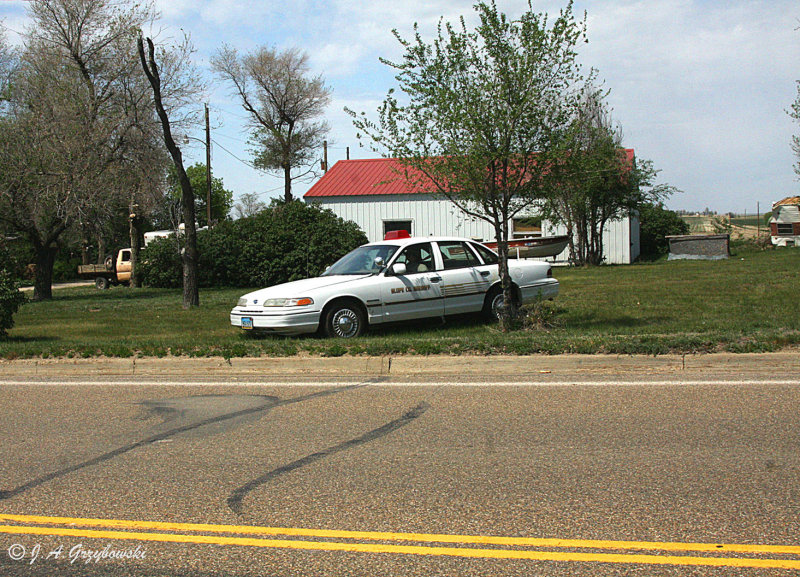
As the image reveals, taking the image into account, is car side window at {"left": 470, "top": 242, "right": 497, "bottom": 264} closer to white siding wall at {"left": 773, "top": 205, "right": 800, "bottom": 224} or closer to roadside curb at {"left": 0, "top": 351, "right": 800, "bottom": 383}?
roadside curb at {"left": 0, "top": 351, "right": 800, "bottom": 383}

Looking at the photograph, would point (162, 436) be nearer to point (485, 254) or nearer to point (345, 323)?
point (345, 323)

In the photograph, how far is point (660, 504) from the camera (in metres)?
4.47

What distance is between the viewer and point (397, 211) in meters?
37.7

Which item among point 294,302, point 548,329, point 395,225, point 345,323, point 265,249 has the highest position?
point 395,225

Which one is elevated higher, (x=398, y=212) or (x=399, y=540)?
(x=398, y=212)

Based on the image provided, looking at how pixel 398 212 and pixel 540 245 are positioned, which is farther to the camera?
pixel 398 212

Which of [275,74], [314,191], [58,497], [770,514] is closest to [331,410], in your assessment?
[58,497]

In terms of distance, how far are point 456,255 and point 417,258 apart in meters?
0.72

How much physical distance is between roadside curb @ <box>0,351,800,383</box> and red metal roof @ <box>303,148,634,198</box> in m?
28.2

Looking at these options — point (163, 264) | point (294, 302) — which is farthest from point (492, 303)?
point (163, 264)

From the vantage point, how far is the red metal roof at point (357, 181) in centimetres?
3778

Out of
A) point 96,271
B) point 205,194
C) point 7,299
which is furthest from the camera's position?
point 205,194

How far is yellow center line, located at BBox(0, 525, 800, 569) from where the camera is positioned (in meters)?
3.70

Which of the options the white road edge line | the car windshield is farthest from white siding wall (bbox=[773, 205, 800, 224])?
the white road edge line
